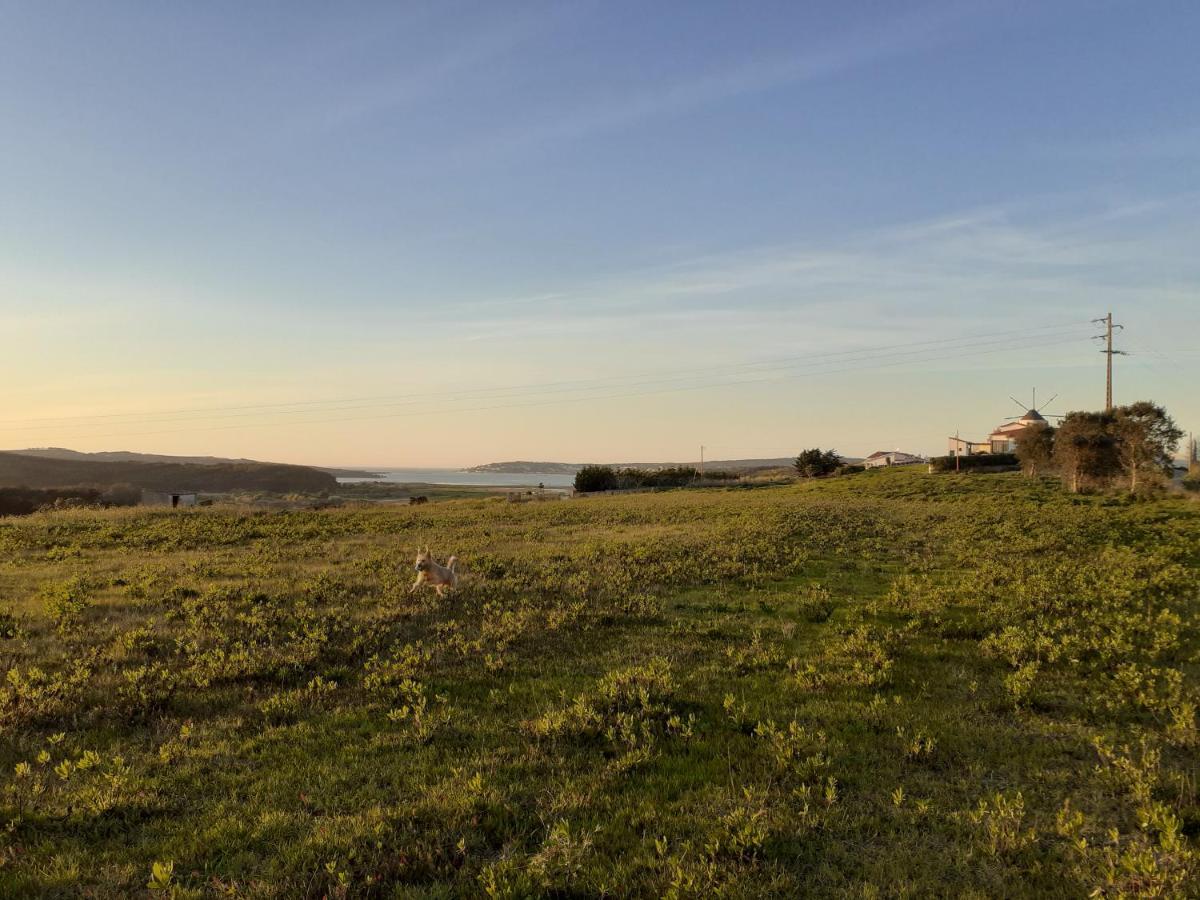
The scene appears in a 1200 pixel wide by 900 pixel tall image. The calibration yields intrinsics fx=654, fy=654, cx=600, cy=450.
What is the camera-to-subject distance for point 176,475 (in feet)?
427

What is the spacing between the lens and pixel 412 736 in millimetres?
7059

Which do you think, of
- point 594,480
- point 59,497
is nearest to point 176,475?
point 59,497

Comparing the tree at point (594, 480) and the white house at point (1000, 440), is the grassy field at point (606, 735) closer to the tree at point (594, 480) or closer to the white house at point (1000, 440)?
the tree at point (594, 480)

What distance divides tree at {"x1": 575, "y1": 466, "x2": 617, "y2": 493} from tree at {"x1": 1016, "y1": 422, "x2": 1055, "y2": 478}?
40077 millimetres

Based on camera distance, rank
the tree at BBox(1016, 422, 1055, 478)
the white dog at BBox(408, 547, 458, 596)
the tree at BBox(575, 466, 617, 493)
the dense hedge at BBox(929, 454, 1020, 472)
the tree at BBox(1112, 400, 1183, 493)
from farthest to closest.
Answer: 1. the tree at BBox(575, 466, 617, 493)
2. the dense hedge at BBox(929, 454, 1020, 472)
3. the tree at BBox(1016, 422, 1055, 478)
4. the tree at BBox(1112, 400, 1183, 493)
5. the white dog at BBox(408, 547, 458, 596)

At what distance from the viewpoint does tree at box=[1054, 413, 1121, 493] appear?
44344 mm

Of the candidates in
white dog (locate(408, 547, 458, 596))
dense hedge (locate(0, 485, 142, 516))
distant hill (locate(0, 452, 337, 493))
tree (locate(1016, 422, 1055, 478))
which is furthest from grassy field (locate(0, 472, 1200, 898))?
distant hill (locate(0, 452, 337, 493))

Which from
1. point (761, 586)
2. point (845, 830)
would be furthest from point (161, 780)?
point (761, 586)

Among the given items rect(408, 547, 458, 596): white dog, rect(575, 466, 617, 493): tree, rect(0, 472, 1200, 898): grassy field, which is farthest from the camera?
rect(575, 466, 617, 493): tree

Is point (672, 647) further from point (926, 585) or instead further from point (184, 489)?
point (184, 489)

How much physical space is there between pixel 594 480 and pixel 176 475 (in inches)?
3937

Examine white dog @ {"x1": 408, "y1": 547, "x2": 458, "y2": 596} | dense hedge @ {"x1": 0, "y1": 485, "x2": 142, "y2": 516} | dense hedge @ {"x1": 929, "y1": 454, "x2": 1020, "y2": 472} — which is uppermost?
dense hedge @ {"x1": 929, "y1": 454, "x2": 1020, "y2": 472}

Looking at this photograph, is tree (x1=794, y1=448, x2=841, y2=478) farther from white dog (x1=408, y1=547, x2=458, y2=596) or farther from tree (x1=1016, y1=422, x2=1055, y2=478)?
white dog (x1=408, y1=547, x2=458, y2=596)

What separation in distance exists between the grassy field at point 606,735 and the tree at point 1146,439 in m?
31.1
